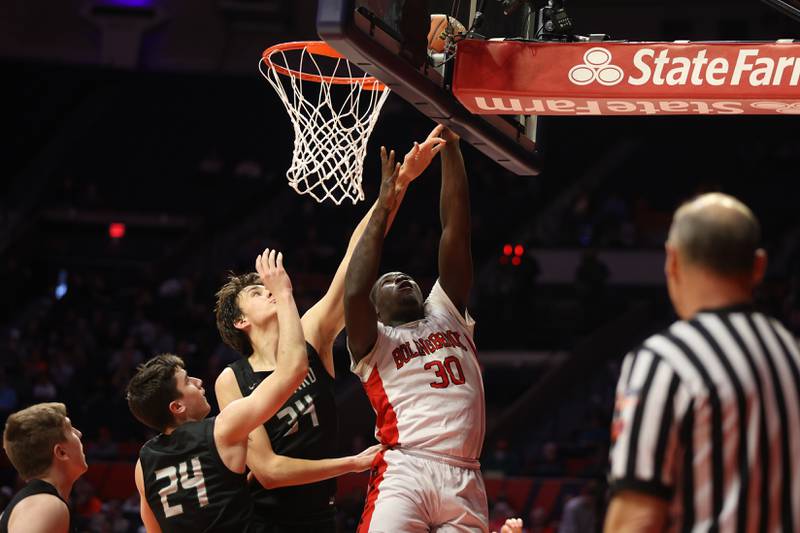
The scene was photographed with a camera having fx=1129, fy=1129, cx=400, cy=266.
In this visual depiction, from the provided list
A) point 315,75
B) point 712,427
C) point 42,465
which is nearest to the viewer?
point 712,427

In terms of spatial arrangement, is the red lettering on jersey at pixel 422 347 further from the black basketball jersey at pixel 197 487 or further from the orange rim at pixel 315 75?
the orange rim at pixel 315 75

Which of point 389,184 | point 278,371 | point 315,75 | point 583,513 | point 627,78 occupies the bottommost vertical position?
point 583,513

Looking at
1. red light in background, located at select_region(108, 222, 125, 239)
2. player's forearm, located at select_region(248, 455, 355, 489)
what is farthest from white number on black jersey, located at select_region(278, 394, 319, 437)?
red light in background, located at select_region(108, 222, 125, 239)

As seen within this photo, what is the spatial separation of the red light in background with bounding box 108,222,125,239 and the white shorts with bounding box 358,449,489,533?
700 inches

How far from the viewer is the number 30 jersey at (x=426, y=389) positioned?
15.8 feet

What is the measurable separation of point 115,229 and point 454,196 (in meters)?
17.4

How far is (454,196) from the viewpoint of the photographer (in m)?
5.29

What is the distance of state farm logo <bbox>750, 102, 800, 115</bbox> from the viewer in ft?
15.5

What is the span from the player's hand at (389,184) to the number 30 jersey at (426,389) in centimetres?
57

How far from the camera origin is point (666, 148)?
69.6 ft

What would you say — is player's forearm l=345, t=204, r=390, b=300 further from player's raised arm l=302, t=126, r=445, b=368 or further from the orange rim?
the orange rim

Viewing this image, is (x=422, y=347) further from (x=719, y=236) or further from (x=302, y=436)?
(x=719, y=236)

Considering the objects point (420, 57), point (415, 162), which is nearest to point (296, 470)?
point (415, 162)

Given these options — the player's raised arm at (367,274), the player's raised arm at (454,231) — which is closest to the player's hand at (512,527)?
the player's raised arm at (367,274)
